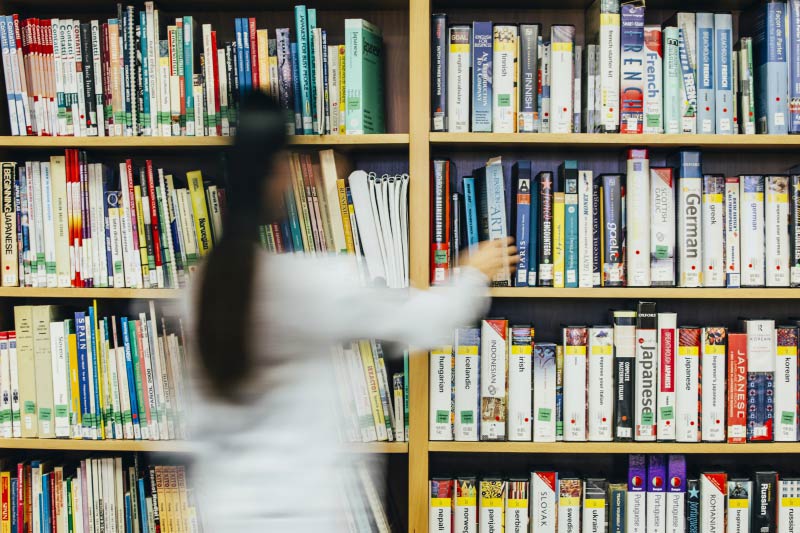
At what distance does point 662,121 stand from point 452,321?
0.77m

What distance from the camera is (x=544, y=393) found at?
154 centimetres

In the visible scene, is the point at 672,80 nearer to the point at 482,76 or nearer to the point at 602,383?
the point at 482,76

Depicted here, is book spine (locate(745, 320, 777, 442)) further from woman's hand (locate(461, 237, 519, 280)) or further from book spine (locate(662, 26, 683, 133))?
woman's hand (locate(461, 237, 519, 280))

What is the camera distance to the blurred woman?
101 centimetres

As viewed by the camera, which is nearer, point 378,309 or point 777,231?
point 378,309

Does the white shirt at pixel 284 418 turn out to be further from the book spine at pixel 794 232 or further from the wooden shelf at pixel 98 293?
the book spine at pixel 794 232

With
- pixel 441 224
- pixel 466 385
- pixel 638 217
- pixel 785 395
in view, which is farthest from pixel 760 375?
pixel 441 224

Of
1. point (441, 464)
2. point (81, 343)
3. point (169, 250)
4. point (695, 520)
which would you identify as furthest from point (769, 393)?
point (81, 343)

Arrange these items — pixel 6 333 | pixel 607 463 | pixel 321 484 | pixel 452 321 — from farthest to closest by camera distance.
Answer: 1. pixel 607 463
2. pixel 6 333
3. pixel 452 321
4. pixel 321 484

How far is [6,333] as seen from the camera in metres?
1.59

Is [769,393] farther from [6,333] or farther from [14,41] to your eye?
[14,41]

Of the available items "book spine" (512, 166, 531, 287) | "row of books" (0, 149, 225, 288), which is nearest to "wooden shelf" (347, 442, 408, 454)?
"book spine" (512, 166, 531, 287)

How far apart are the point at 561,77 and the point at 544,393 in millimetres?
771

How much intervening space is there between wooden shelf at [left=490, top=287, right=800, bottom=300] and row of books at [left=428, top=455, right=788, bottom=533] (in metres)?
0.41
